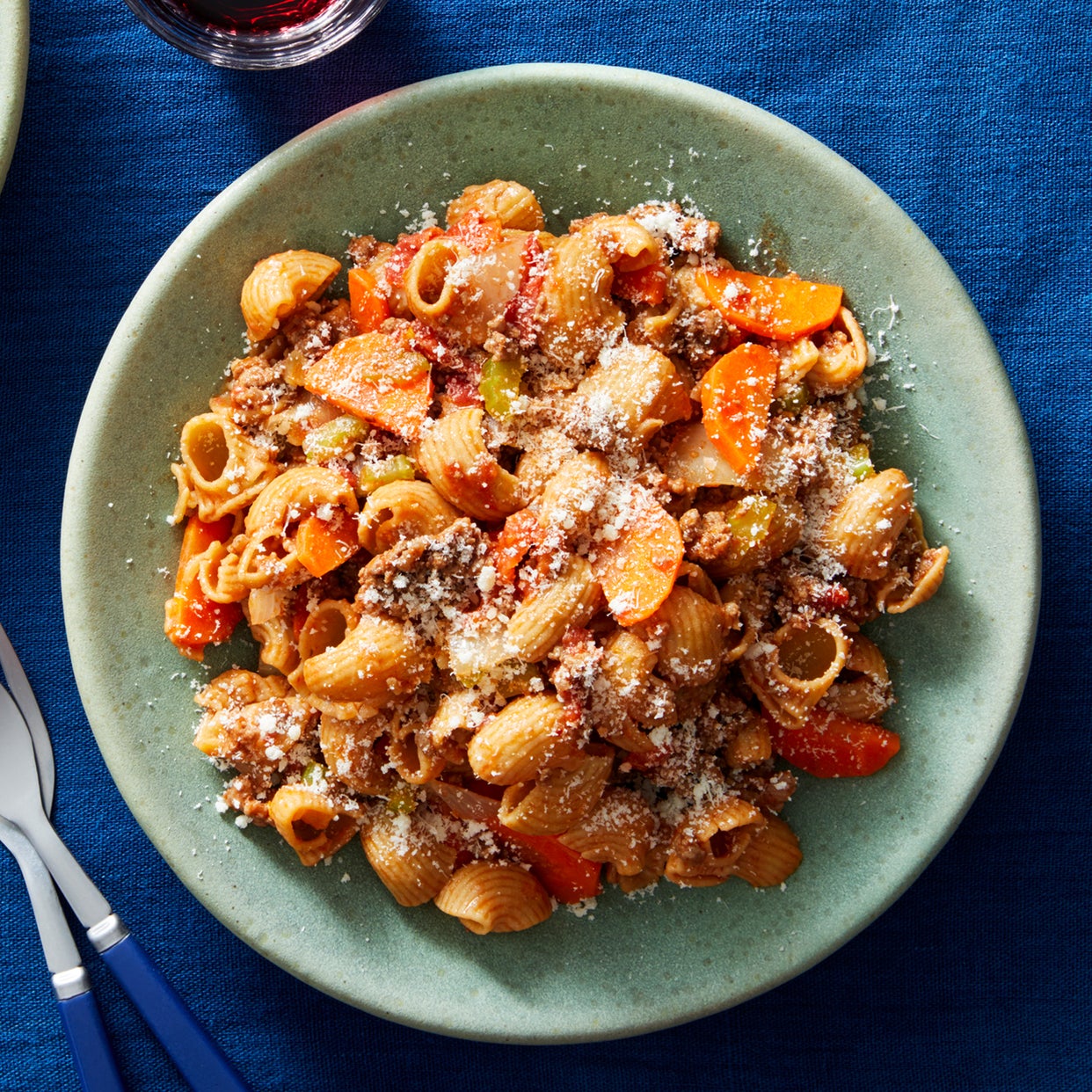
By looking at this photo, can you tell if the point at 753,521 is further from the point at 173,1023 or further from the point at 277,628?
the point at 173,1023

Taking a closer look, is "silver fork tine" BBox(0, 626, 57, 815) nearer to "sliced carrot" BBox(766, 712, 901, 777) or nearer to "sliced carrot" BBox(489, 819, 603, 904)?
"sliced carrot" BBox(489, 819, 603, 904)

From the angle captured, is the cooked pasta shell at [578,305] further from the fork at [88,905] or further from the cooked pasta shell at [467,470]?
the fork at [88,905]

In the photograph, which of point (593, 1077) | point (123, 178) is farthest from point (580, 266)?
point (593, 1077)

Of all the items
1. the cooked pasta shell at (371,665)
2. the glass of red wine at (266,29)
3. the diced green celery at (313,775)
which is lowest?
the diced green celery at (313,775)

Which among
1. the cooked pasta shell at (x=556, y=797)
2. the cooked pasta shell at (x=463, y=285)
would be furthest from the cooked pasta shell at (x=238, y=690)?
the cooked pasta shell at (x=463, y=285)

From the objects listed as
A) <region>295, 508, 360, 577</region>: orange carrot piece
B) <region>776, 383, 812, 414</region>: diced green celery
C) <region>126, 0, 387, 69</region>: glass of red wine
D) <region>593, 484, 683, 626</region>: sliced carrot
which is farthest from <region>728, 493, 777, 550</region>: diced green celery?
<region>126, 0, 387, 69</region>: glass of red wine

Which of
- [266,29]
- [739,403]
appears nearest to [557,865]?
[739,403]
